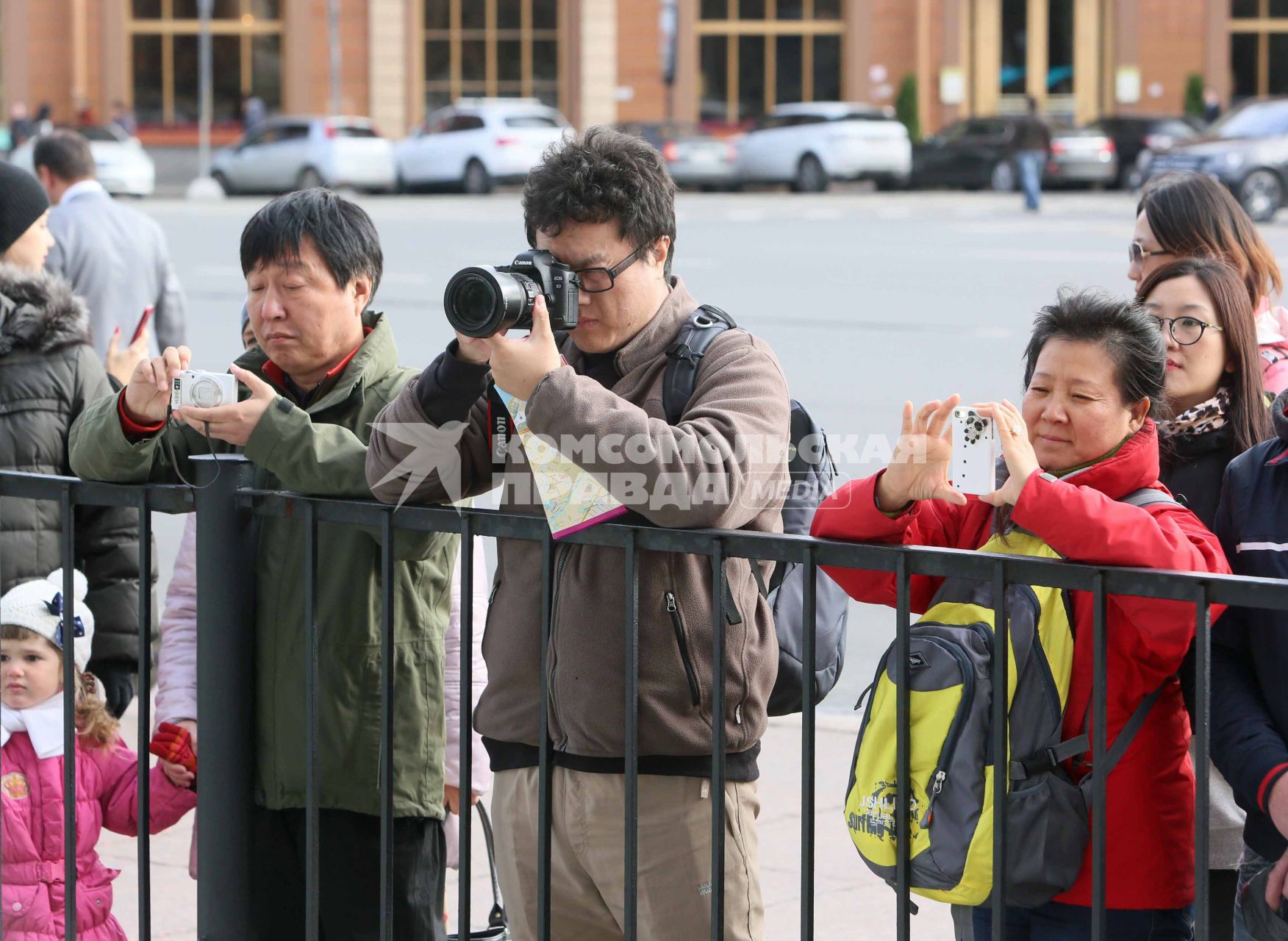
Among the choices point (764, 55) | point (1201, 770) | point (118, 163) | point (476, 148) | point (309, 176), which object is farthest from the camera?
point (764, 55)

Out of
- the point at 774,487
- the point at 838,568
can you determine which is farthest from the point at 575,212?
the point at 838,568

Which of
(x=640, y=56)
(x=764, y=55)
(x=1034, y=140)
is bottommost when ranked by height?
(x=1034, y=140)

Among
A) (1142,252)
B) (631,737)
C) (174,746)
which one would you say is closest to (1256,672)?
(631,737)

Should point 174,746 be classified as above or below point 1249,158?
below

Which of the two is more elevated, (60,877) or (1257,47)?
(1257,47)

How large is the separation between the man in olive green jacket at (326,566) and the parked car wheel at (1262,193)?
932 inches

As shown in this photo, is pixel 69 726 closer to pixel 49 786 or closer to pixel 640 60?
pixel 49 786

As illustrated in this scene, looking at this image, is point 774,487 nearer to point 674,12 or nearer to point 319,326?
point 319,326

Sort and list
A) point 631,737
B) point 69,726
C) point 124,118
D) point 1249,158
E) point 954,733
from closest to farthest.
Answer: point 954,733, point 631,737, point 69,726, point 1249,158, point 124,118

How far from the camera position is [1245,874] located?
2.87m

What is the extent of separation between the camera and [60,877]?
3.59 m

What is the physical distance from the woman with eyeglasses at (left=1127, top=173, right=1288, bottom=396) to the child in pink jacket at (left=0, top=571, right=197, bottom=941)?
7.81 ft

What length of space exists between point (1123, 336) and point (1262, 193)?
24.2m

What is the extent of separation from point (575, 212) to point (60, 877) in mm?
1805
